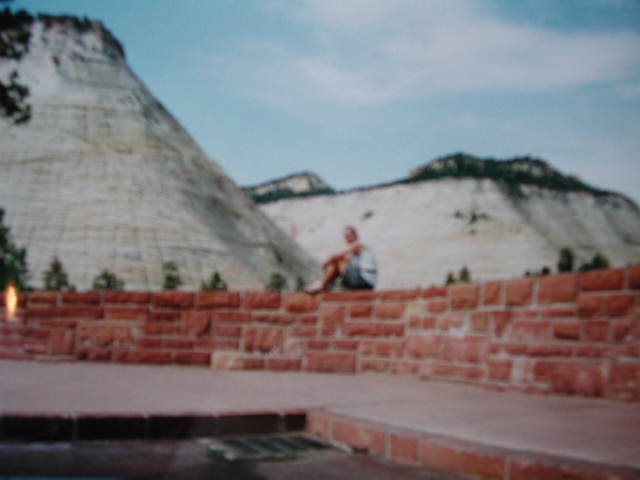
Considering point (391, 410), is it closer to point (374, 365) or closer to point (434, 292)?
point (434, 292)

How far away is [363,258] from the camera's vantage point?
25.5ft

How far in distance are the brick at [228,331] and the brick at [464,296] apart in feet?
8.05

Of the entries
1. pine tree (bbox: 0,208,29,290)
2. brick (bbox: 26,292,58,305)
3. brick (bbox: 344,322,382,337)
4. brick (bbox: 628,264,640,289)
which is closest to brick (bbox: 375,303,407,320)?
brick (bbox: 344,322,382,337)

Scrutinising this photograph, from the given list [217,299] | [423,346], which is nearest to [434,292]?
[423,346]

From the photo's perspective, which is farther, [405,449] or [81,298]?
[81,298]

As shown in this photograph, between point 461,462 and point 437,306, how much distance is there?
3416 millimetres

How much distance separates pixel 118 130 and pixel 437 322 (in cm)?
6059

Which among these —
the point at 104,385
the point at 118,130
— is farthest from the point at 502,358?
the point at 118,130

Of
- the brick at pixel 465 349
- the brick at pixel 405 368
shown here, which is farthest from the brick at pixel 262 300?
the brick at pixel 465 349

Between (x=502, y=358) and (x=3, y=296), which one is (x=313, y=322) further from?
(x=3, y=296)

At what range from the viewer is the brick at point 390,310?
6809mm

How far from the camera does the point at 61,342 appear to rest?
26.2ft

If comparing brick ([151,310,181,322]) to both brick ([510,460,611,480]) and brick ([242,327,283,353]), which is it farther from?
brick ([510,460,611,480])

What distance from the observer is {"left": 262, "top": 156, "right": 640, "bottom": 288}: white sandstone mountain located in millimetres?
80188
